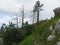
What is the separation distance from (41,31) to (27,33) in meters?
28.5

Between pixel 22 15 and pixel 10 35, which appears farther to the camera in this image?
pixel 22 15

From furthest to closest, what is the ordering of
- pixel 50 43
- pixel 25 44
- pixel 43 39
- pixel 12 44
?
pixel 12 44 → pixel 25 44 → pixel 43 39 → pixel 50 43

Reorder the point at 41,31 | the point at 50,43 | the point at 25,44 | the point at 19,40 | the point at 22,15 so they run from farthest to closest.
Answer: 1. the point at 22,15
2. the point at 19,40
3. the point at 25,44
4. the point at 41,31
5. the point at 50,43

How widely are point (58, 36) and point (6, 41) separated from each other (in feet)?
130

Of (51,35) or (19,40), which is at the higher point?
(51,35)

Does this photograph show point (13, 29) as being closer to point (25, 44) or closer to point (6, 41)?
point (6, 41)

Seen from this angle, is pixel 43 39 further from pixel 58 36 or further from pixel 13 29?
pixel 13 29

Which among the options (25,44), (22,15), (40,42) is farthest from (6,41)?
(40,42)

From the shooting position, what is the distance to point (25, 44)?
246 ft

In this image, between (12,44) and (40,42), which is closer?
(40,42)

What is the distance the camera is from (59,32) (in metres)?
53.0

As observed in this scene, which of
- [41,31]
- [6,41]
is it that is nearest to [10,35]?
[6,41]

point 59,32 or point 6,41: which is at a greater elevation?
point 59,32

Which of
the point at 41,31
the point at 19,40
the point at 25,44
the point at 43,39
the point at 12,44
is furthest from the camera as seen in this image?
the point at 19,40
